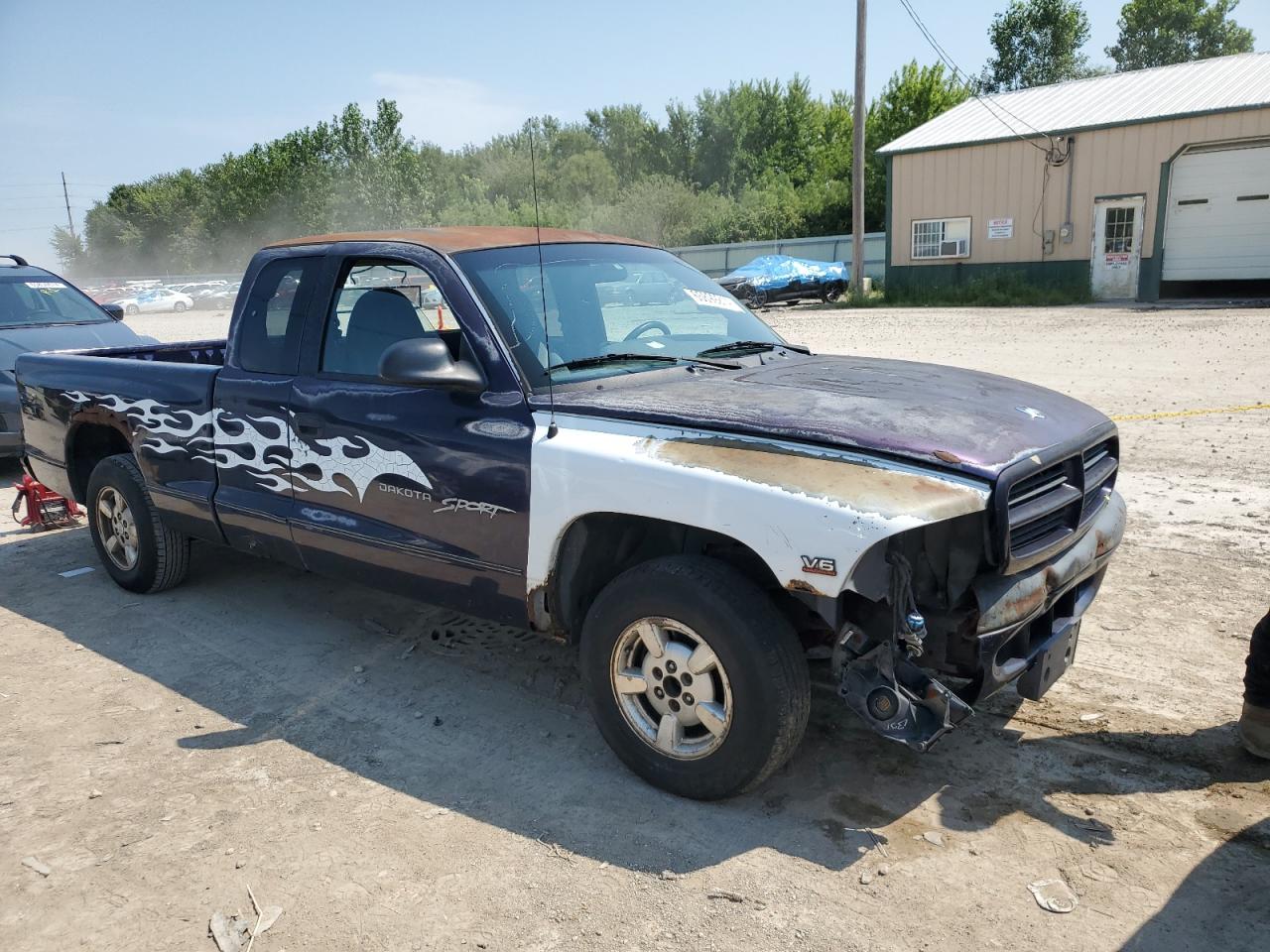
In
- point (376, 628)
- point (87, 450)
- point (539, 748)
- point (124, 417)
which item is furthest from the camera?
point (87, 450)

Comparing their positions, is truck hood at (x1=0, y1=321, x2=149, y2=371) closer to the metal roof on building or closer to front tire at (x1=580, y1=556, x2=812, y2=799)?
front tire at (x1=580, y1=556, x2=812, y2=799)

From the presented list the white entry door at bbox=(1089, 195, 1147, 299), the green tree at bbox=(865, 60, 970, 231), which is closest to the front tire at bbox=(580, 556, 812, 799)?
the white entry door at bbox=(1089, 195, 1147, 299)

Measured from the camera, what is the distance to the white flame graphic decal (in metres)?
4.02

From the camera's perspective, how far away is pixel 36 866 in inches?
123

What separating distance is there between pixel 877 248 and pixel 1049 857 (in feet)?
112

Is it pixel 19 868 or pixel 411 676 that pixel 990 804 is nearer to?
pixel 411 676

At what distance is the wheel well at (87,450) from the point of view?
19.0ft

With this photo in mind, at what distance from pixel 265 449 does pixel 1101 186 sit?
25326mm

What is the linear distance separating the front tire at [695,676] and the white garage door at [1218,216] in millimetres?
25062

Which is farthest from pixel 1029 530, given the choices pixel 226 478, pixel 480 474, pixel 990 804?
pixel 226 478

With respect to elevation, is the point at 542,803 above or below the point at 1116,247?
below

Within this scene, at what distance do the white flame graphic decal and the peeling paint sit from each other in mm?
1318

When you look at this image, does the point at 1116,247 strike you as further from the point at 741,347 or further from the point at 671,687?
the point at 671,687

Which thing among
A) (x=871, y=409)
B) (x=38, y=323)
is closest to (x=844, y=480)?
(x=871, y=409)
